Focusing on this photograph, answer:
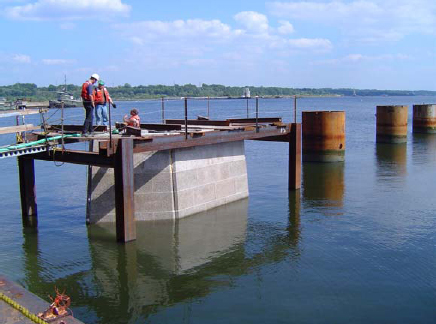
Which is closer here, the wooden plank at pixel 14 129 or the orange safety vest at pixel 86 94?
the wooden plank at pixel 14 129

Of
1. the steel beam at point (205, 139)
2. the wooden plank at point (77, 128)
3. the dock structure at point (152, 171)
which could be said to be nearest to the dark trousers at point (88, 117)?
the dock structure at point (152, 171)

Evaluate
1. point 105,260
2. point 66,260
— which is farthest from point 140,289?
point 66,260

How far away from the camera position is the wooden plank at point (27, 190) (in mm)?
16172

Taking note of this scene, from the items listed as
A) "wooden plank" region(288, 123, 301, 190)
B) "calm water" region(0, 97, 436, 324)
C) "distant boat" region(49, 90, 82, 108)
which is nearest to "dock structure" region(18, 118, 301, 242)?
"calm water" region(0, 97, 436, 324)

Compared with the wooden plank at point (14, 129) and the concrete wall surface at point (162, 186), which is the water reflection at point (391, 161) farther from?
the wooden plank at point (14, 129)

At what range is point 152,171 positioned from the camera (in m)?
15.8

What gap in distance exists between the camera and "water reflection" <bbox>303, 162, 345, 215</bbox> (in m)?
19.9

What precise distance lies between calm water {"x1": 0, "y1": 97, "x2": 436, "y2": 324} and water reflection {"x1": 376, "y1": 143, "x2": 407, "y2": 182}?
399 centimetres

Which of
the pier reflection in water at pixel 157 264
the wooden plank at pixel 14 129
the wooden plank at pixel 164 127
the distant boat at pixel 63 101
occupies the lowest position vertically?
the pier reflection in water at pixel 157 264

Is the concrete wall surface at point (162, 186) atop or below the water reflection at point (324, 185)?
atop

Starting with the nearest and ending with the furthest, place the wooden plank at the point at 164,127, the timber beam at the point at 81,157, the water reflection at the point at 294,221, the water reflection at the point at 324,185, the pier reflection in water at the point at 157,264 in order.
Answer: the pier reflection in water at the point at 157,264, the timber beam at the point at 81,157, the water reflection at the point at 294,221, the wooden plank at the point at 164,127, the water reflection at the point at 324,185

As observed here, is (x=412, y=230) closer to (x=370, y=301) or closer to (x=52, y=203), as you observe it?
(x=370, y=301)

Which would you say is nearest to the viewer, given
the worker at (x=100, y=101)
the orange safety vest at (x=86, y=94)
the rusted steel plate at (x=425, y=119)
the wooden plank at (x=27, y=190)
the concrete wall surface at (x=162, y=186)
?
the orange safety vest at (x=86, y=94)

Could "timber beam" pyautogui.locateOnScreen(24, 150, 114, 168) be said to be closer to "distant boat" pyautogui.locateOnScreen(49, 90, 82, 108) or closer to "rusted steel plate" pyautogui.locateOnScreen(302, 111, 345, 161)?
"distant boat" pyautogui.locateOnScreen(49, 90, 82, 108)
